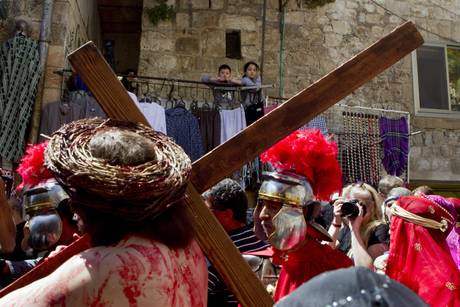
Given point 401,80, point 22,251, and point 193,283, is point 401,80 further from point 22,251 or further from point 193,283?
point 193,283

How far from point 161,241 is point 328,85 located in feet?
2.79

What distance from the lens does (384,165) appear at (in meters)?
9.26

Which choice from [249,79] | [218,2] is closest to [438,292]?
[249,79]

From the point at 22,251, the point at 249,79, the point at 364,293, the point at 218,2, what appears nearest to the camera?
the point at 364,293

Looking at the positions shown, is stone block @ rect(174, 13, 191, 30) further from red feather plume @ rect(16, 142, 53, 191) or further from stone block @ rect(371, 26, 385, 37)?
red feather plume @ rect(16, 142, 53, 191)

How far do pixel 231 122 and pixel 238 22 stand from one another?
9.35 feet

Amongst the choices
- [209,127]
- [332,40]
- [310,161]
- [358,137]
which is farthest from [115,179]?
[332,40]

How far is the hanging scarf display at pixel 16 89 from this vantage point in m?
7.13

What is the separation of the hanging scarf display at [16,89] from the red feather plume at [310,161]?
4988 millimetres

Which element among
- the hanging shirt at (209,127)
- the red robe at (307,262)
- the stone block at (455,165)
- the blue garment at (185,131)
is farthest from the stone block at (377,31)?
the red robe at (307,262)

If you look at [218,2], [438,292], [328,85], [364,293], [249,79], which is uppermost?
[218,2]

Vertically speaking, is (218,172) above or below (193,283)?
above

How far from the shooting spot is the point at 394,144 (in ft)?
30.8

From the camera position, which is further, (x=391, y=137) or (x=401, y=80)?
(x=401, y=80)
